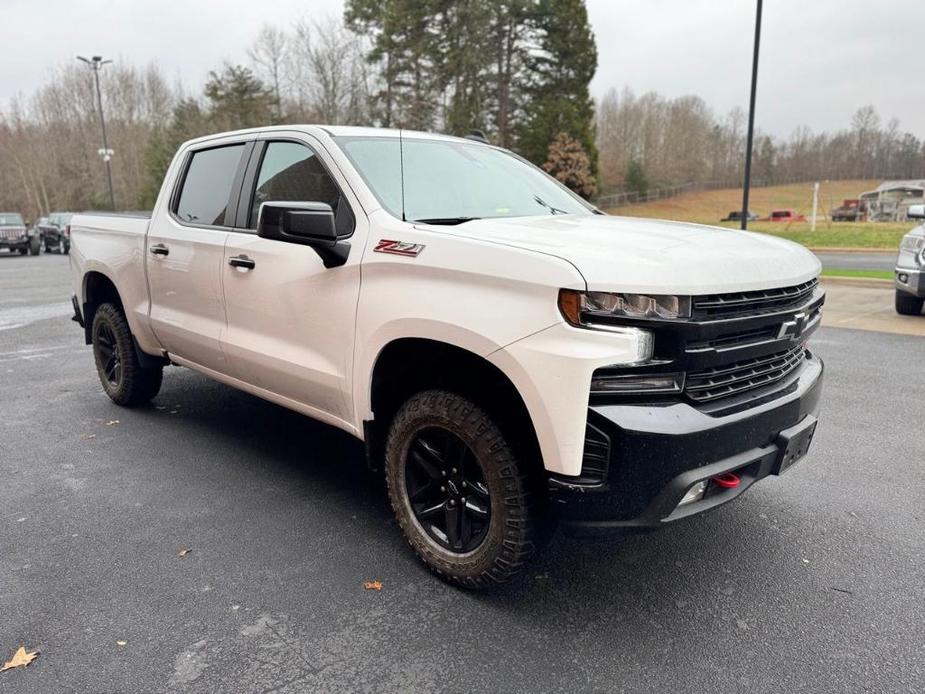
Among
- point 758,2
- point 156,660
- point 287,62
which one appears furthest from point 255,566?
point 287,62

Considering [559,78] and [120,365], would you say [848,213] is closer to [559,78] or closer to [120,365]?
[559,78]

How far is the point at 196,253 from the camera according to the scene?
4.11 meters

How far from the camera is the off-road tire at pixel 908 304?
372 inches

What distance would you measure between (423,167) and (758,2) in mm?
14901

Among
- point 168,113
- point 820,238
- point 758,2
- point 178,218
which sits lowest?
point 820,238

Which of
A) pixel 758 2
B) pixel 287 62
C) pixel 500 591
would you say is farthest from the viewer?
pixel 287 62

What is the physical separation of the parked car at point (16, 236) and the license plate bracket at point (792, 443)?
107ft

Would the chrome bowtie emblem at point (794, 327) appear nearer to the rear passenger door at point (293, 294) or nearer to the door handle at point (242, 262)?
the rear passenger door at point (293, 294)

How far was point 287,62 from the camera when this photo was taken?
135 feet

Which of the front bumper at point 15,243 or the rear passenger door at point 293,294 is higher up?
the rear passenger door at point 293,294

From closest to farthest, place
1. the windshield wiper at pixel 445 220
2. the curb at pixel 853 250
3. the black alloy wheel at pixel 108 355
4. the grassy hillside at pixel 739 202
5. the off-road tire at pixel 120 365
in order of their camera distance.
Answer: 1. the windshield wiper at pixel 445 220
2. the off-road tire at pixel 120 365
3. the black alloy wheel at pixel 108 355
4. the curb at pixel 853 250
5. the grassy hillside at pixel 739 202

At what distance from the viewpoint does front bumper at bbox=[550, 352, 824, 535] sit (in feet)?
7.40

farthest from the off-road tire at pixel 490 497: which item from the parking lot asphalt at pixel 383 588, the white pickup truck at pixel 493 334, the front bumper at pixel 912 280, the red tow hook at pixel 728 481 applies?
the front bumper at pixel 912 280

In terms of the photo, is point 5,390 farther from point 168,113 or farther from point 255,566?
point 168,113
